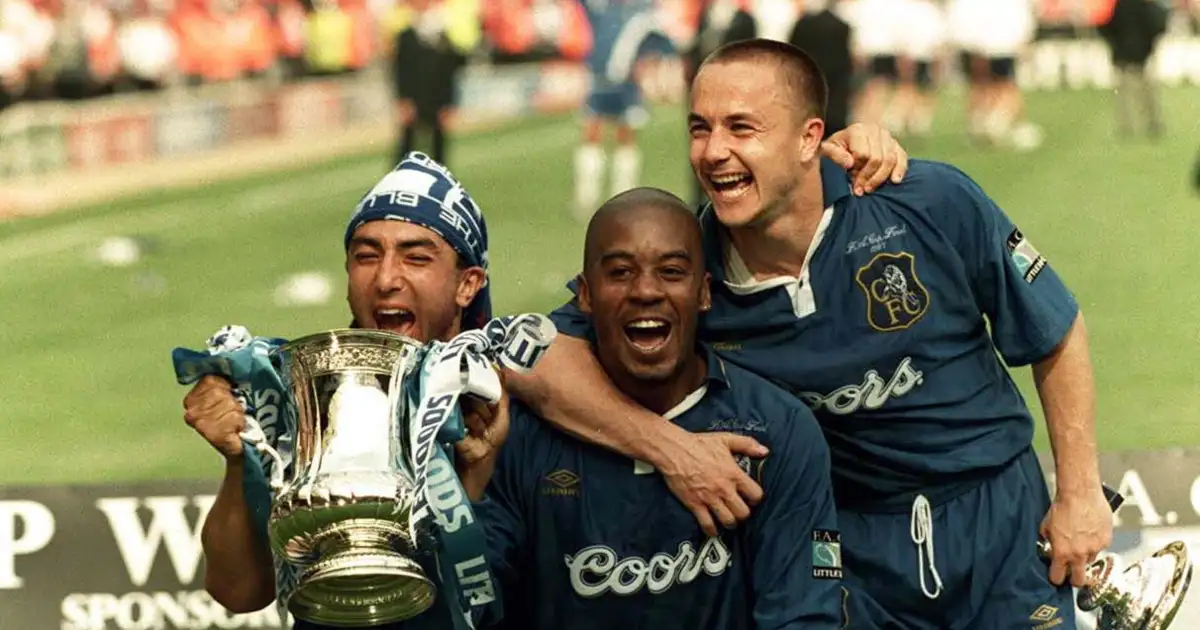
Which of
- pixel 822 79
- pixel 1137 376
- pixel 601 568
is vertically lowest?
pixel 1137 376

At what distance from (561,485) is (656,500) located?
0.63 feet

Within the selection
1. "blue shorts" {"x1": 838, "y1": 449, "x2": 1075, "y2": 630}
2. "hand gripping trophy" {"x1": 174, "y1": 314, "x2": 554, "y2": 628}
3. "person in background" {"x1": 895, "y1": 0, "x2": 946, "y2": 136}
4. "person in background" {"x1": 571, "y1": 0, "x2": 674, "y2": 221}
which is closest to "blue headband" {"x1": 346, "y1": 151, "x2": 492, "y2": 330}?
"hand gripping trophy" {"x1": 174, "y1": 314, "x2": 554, "y2": 628}

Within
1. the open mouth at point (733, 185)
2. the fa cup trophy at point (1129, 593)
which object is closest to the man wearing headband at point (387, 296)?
the open mouth at point (733, 185)

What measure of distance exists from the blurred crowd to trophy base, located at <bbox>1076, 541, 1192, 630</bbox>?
13.0 m

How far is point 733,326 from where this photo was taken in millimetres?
4270

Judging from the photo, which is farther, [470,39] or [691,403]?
[470,39]

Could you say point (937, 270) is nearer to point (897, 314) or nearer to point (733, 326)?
point (897, 314)

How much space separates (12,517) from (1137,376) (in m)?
5.75

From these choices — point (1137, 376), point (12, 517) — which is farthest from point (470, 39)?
point (12, 517)

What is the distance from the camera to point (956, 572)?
4.37 meters

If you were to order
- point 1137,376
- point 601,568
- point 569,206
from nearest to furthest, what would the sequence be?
point 601,568
point 1137,376
point 569,206

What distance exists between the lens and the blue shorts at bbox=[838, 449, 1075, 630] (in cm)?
436

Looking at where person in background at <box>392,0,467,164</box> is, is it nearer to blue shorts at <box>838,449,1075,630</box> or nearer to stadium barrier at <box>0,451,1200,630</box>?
stadium barrier at <box>0,451,1200,630</box>

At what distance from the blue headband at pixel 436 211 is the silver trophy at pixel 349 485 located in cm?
49
